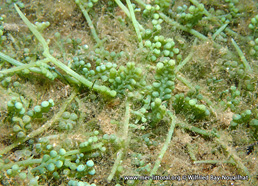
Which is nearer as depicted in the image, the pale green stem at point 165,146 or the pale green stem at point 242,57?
the pale green stem at point 165,146

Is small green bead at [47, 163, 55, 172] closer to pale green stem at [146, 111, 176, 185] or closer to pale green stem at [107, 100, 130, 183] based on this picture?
pale green stem at [107, 100, 130, 183]

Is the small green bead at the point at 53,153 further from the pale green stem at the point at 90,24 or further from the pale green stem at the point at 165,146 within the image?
the pale green stem at the point at 90,24

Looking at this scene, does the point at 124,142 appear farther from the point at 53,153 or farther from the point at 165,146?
the point at 53,153

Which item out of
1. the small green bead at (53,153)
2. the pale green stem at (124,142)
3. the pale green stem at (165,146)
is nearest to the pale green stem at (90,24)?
the pale green stem at (124,142)

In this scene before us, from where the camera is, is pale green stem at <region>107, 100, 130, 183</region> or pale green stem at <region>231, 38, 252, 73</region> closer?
pale green stem at <region>107, 100, 130, 183</region>

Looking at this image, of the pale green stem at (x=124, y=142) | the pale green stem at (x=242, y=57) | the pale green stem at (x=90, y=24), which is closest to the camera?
the pale green stem at (x=124, y=142)

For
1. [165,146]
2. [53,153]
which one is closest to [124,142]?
[165,146]

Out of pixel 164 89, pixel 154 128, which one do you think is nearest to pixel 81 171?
pixel 154 128

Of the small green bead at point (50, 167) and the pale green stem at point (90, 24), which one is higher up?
the pale green stem at point (90, 24)

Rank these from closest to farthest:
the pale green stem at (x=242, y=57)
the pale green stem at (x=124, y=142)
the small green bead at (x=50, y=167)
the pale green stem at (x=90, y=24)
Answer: the small green bead at (x=50, y=167)
the pale green stem at (x=124, y=142)
the pale green stem at (x=242, y=57)
the pale green stem at (x=90, y=24)

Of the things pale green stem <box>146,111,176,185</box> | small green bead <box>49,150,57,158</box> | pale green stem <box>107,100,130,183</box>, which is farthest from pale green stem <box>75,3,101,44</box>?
small green bead <box>49,150,57,158</box>

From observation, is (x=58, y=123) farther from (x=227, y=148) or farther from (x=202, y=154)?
(x=227, y=148)
